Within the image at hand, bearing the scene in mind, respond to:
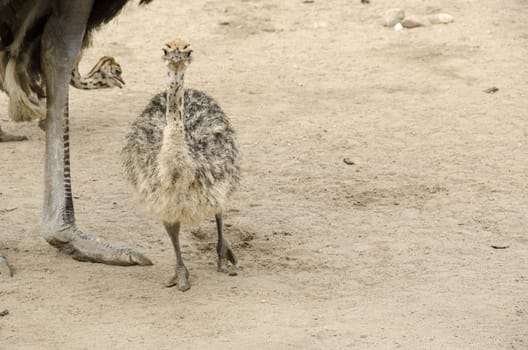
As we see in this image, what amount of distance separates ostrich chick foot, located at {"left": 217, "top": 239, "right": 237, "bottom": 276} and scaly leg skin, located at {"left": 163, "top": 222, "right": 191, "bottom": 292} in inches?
9.7

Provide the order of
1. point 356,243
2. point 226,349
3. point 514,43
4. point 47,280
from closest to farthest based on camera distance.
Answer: point 226,349 → point 47,280 → point 356,243 → point 514,43

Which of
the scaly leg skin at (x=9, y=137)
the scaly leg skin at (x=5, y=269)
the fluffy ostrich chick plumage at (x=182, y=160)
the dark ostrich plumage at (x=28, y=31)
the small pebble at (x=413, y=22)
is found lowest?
the scaly leg skin at (x=9, y=137)

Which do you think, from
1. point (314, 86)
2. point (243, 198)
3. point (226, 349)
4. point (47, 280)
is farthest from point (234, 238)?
point (314, 86)

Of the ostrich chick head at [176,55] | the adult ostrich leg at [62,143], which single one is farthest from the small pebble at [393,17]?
the ostrich chick head at [176,55]

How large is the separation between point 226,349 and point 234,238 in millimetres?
1561

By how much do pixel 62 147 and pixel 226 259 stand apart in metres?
1.06

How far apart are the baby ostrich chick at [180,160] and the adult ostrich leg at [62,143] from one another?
0.37 meters

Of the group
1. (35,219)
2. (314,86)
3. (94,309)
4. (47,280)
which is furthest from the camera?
(314,86)

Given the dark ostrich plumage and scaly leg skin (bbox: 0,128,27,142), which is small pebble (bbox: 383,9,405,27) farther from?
the dark ostrich plumage

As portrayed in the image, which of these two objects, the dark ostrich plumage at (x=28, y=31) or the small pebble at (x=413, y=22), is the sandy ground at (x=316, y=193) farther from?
the dark ostrich plumage at (x=28, y=31)

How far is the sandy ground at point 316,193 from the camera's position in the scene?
513 cm

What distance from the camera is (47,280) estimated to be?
5.72 meters

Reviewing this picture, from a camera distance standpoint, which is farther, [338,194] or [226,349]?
[338,194]

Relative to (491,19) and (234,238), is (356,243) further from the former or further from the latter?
(491,19)
